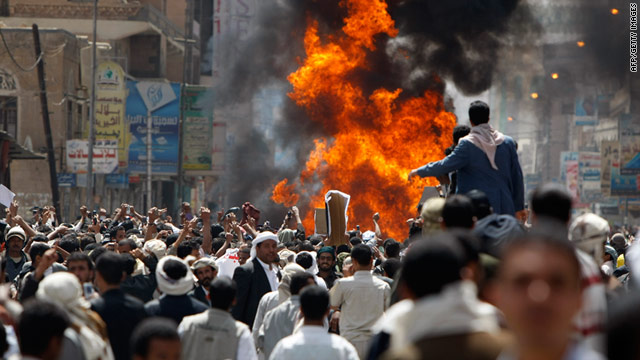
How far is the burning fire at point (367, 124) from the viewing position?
2620 centimetres

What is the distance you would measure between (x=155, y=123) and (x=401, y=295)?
37.8m

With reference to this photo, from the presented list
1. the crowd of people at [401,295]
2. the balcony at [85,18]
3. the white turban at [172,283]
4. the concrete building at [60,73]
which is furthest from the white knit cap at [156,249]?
the balcony at [85,18]

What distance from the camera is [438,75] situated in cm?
2834

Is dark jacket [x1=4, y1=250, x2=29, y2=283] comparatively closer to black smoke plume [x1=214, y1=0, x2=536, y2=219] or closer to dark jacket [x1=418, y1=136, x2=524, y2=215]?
dark jacket [x1=418, y1=136, x2=524, y2=215]

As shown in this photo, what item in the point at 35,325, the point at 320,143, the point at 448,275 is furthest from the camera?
the point at 320,143

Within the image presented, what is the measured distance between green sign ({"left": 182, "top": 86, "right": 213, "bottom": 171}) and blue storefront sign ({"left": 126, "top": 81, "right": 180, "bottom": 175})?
0.92m

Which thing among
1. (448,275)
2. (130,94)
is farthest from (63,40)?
(448,275)

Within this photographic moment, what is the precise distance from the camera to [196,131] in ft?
145

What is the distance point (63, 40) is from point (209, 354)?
3950 cm

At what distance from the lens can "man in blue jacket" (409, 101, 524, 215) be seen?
7652 millimetres

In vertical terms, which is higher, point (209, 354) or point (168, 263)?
point (168, 263)

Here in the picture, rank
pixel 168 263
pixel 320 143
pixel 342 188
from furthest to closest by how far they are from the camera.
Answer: pixel 320 143
pixel 342 188
pixel 168 263

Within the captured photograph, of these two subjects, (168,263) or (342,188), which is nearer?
(168,263)

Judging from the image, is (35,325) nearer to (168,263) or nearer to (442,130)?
(168,263)
